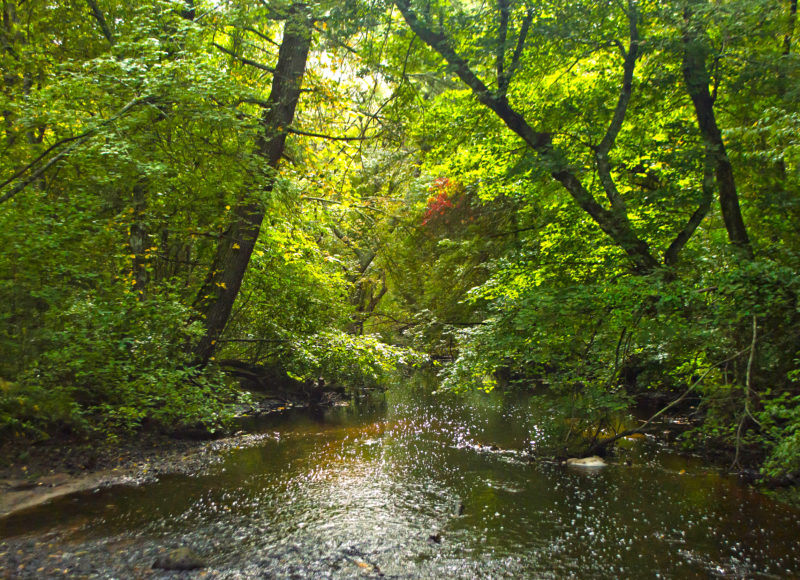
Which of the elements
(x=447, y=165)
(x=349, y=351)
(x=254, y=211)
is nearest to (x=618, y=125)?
(x=447, y=165)

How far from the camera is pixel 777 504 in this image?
7055 mm

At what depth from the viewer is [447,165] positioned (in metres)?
12.5

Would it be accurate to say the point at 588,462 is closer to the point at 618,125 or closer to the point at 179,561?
the point at 618,125

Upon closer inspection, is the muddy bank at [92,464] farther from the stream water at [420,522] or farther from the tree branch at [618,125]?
the tree branch at [618,125]

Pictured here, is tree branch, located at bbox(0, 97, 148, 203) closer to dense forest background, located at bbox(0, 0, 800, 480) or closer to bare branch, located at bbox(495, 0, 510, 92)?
dense forest background, located at bbox(0, 0, 800, 480)

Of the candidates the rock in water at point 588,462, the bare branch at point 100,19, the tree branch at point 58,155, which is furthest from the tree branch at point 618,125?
the bare branch at point 100,19

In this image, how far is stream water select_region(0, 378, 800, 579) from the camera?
17.1 ft

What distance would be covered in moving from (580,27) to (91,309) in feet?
29.3

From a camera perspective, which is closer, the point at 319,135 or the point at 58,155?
the point at 58,155

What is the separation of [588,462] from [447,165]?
7.61 metres

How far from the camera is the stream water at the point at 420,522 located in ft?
17.1

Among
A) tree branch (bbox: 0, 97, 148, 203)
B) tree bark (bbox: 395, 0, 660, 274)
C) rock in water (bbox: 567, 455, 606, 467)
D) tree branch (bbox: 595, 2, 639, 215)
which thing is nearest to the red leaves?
tree bark (bbox: 395, 0, 660, 274)

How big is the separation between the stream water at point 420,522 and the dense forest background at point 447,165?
3.43 feet

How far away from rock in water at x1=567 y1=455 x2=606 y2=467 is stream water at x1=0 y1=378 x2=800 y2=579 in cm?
28
